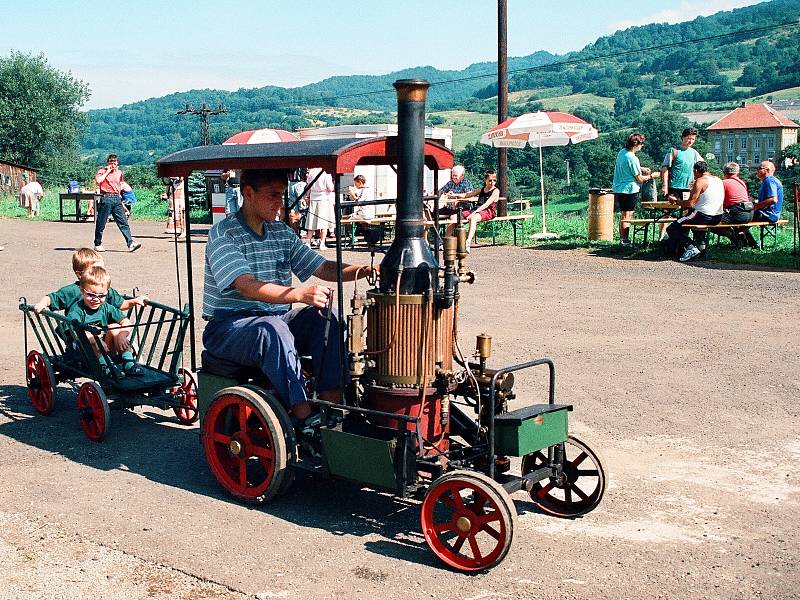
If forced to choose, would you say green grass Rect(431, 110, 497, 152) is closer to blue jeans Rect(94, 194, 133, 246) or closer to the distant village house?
the distant village house

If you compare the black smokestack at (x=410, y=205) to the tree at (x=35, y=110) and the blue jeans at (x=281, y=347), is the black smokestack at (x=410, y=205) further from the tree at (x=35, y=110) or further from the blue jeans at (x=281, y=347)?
the tree at (x=35, y=110)

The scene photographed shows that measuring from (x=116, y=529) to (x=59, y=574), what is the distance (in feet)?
1.90

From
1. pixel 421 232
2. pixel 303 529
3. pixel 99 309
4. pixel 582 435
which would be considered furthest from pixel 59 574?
pixel 582 435

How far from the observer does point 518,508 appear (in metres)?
5.73

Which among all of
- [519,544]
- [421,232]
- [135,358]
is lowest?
[519,544]

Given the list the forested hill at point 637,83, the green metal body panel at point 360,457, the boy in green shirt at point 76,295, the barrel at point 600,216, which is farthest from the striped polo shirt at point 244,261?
the forested hill at point 637,83

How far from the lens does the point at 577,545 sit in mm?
5137

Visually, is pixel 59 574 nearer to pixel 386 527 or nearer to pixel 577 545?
pixel 386 527

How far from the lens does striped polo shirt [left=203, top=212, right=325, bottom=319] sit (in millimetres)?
5824

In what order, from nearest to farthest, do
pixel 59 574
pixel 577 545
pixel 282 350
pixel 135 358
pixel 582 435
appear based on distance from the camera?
1. pixel 59 574
2. pixel 577 545
3. pixel 282 350
4. pixel 582 435
5. pixel 135 358

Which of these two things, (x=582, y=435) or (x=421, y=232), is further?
(x=582, y=435)

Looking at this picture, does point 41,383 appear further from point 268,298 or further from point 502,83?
point 502,83

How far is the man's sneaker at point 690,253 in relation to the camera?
15.6 m

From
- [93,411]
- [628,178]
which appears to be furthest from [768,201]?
[93,411]
